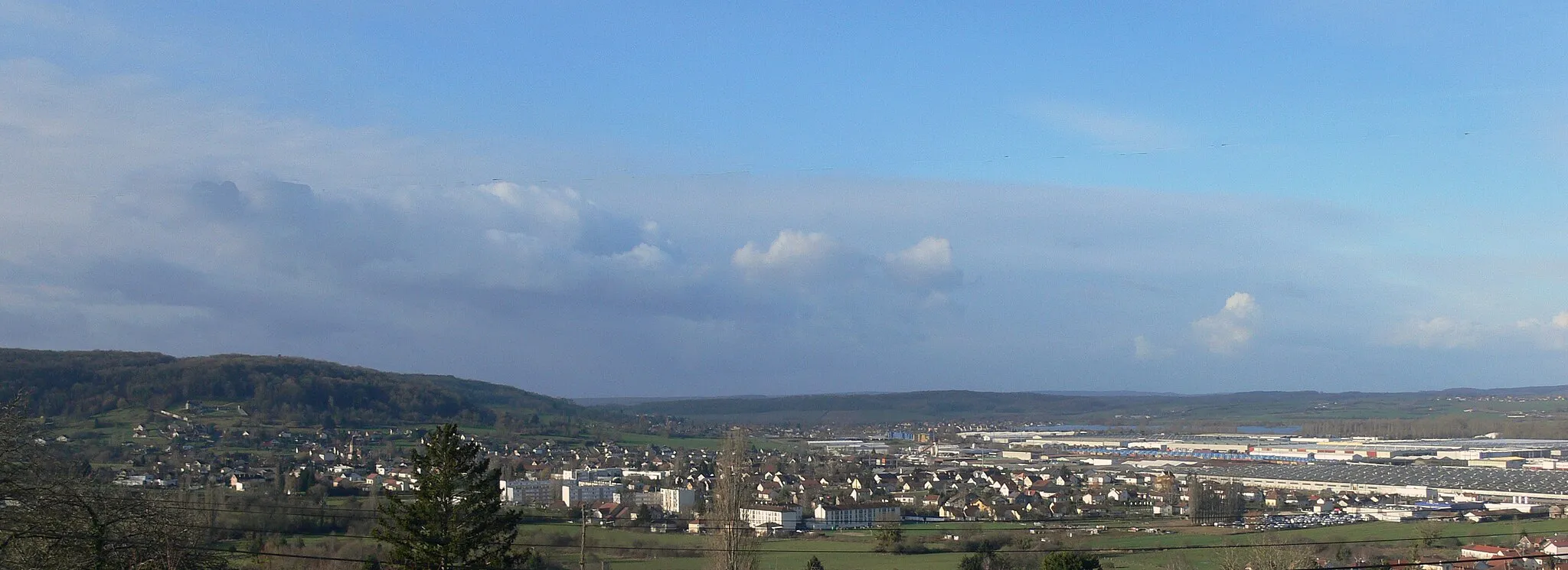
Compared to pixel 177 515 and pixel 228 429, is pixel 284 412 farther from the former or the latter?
pixel 177 515

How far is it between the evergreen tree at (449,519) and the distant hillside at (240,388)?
54960mm

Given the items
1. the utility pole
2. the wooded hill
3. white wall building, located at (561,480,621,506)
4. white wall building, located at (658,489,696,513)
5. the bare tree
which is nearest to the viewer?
the utility pole

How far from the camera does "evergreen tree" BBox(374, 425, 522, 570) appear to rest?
1661 cm

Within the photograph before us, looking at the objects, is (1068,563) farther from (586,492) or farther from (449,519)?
(586,492)

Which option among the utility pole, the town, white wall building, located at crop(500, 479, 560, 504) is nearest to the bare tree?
the town

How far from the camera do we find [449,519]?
16.8 metres

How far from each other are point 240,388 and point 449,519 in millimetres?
73617

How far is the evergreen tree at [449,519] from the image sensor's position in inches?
654

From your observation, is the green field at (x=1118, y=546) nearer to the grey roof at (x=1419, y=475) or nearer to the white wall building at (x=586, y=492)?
the white wall building at (x=586, y=492)

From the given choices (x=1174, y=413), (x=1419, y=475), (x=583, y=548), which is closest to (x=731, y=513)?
(x=583, y=548)

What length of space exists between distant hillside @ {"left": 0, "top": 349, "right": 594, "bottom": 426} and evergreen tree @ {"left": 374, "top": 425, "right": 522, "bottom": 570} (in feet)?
180

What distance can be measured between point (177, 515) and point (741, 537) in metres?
10.2

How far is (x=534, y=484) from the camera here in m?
48.5

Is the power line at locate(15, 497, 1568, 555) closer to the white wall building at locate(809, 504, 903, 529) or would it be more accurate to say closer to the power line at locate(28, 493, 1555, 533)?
the power line at locate(28, 493, 1555, 533)
